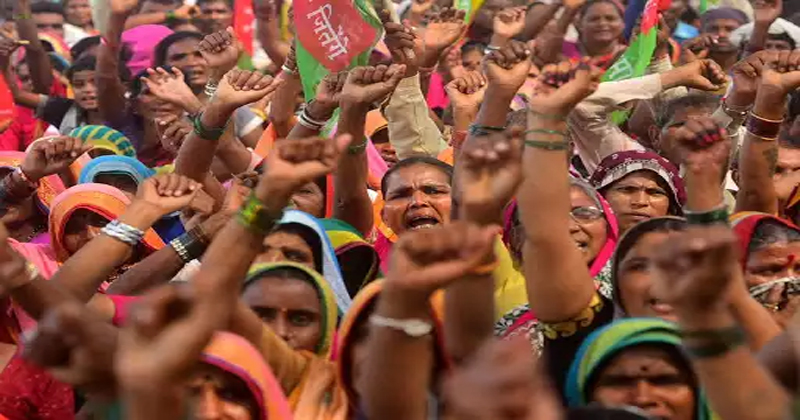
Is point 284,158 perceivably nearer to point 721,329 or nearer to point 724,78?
point 721,329

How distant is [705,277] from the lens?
209cm

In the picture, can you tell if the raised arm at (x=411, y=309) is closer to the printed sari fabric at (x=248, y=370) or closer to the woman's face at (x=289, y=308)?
the printed sari fabric at (x=248, y=370)

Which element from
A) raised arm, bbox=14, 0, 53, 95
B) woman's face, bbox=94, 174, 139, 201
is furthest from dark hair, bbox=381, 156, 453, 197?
raised arm, bbox=14, 0, 53, 95

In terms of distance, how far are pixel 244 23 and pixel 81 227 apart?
3.30 meters

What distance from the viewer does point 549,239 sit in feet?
9.72

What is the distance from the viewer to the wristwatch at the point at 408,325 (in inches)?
94.5

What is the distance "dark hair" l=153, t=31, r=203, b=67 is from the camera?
6785mm

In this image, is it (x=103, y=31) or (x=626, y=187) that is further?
(x=103, y=31)

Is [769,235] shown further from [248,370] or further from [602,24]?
[602,24]

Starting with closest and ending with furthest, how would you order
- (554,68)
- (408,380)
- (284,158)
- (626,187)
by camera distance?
1. (408,380)
2. (284,158)
3. (554,68)
4. (626,187)

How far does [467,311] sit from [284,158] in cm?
46

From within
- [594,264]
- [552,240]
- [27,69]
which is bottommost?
[27,69]

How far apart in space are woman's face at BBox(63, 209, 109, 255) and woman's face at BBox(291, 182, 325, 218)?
0.65m

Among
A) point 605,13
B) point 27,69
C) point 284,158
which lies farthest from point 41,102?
point 284,158
